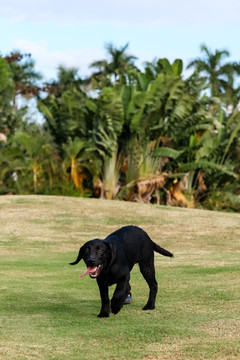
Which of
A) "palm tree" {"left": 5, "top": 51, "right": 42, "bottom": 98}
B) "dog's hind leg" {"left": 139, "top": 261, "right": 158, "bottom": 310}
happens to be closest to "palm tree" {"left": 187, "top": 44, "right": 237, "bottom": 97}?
"palm tree" {"left": 5, "top": 51, "right": 42, "bottom": 98}

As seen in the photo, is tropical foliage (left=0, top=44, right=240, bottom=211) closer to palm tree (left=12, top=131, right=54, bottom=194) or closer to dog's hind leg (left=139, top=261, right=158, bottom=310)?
palm tree (left=12, top=131, right=54, bottom=194)

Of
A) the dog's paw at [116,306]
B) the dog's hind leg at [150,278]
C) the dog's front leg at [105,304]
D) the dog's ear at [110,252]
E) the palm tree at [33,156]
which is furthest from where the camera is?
the palm tree at [33,156]

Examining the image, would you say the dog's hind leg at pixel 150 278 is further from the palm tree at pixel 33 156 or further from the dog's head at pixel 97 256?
the palm tree at pixel 33 156

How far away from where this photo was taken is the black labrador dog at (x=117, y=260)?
22.3ft

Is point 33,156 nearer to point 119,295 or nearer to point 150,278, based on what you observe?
point 150,278

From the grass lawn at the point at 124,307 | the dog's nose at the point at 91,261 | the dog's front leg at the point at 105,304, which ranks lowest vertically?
the grass lawn at the point at 124,307

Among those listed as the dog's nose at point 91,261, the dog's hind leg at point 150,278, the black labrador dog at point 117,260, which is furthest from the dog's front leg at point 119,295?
the dog's hind leg at point 150,278

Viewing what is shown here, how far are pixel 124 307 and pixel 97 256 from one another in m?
1.66

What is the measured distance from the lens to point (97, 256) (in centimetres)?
675

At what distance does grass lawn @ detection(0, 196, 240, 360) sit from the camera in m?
6.05

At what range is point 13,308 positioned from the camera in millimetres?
8258

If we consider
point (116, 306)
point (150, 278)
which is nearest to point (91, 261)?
point (116, 306)

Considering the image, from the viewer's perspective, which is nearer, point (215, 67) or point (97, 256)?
point (97, 256)

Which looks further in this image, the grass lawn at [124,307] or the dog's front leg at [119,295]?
the dog's front leg at [119,295]
